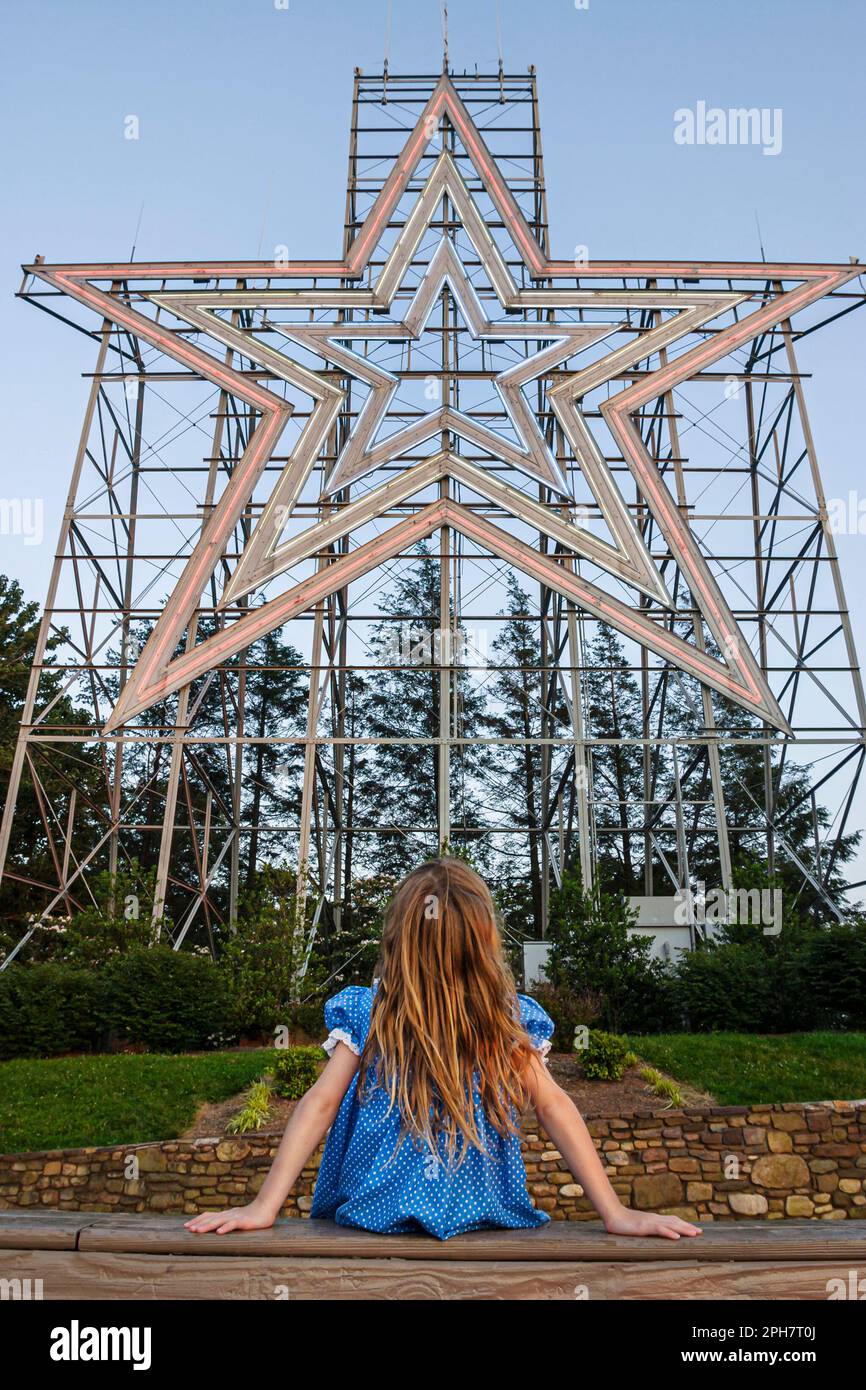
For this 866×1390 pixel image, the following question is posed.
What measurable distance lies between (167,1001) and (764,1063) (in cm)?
813

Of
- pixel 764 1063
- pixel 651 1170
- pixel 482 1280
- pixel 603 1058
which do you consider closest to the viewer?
pixel 482 1280

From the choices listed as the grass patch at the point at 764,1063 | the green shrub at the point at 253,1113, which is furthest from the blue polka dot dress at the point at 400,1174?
the grass patch at the point at 764,1063

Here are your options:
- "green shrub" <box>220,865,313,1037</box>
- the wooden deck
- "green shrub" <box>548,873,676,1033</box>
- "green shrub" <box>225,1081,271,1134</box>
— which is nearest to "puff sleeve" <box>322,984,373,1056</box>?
the wooden deck

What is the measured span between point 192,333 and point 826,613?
13.9 m

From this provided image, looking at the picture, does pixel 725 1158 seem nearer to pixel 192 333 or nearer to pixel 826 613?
pixel 826 613

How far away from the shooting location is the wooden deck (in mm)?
2502

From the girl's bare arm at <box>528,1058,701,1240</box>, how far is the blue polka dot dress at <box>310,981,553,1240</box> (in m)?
0.12

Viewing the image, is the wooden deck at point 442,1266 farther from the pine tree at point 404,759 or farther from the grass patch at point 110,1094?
the pine tree at point 404,759

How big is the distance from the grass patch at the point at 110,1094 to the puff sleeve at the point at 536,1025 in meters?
10.4

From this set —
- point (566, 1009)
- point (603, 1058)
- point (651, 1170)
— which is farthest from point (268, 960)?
point (651, 1170)

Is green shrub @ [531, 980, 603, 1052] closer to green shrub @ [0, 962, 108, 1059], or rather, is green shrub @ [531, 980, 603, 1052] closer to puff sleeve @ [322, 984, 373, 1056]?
green shrub @ [0, 962, 108, 1059]

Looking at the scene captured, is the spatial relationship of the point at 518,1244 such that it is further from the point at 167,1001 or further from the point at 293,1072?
the point at 167,1001

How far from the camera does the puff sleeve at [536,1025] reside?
3.26 meters

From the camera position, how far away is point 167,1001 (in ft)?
55.9
